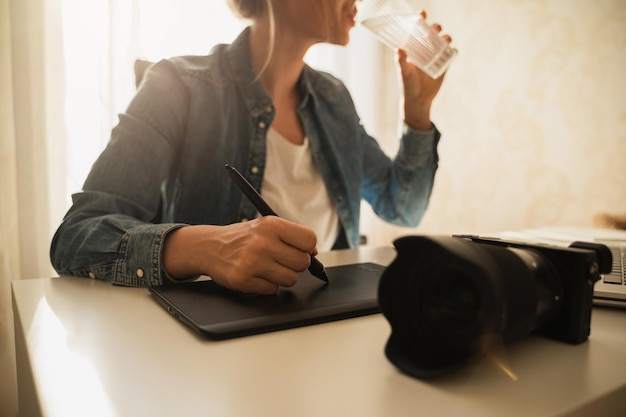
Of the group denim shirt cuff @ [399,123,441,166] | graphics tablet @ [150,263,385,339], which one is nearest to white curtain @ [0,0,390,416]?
denim shirt cuff @ [399,123,441,166]

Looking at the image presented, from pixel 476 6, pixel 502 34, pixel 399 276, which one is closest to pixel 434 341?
pixel 399 276

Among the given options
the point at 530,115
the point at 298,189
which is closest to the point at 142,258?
the point at 298,189

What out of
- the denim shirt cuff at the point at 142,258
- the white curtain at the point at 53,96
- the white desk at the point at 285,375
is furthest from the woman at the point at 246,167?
the white curtain at the point at 53,96

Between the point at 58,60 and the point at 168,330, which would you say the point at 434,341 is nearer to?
the point at 168,330

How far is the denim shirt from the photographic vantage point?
58cm

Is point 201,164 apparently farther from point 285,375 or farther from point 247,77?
point 285,375

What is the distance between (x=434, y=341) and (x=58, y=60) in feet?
4.02

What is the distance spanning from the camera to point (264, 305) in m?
0.45

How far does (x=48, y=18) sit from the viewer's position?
3.72ft

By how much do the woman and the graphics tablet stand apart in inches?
0.8

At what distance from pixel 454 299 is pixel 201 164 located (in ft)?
2.16

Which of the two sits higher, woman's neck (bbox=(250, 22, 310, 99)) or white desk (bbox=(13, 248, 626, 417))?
woman's neck (bbox=(250, 22, 310, 99))

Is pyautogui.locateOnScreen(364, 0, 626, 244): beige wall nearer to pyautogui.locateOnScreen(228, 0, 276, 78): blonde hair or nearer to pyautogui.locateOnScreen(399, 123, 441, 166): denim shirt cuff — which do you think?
pyautogui.locateOnScreen(399, 123, 441, 166): denim shirt cuff

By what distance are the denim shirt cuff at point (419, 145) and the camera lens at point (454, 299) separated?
28.1 inches
